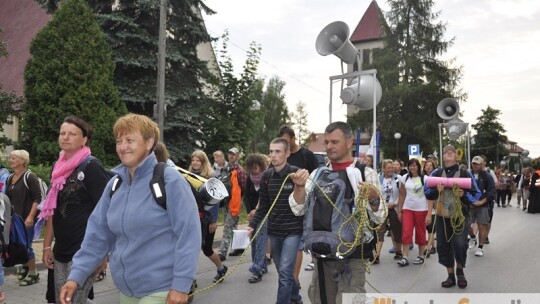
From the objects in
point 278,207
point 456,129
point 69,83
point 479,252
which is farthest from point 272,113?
point 278,207

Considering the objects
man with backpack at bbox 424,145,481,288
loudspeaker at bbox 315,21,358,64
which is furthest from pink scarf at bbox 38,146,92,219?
loudspeaker at bbox 315,21,358,64

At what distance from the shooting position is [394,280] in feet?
25.6

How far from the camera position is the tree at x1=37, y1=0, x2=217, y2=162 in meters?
17.8

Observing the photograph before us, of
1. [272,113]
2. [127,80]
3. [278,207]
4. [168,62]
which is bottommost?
[278,207]

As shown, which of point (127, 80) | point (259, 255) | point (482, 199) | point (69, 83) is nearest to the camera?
point (259, 255)

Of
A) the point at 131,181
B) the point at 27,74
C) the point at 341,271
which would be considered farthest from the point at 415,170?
the point at 27,74

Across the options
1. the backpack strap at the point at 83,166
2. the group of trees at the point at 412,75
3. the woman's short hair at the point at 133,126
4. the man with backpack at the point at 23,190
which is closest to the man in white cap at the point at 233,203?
the man with backpack at the point at 23,190

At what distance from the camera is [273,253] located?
5.64 meters

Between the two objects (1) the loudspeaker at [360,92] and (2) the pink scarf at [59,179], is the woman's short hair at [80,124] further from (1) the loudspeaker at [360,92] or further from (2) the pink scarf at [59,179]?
(1) the loudspeaker at [360,92]

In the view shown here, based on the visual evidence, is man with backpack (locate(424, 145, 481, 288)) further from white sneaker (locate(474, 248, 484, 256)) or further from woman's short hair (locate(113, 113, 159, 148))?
woman's short hair (locate(113, 113, 159, 148))

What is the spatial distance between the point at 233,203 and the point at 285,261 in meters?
3.52

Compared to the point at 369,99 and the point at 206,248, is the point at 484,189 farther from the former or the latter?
the point at 206,248

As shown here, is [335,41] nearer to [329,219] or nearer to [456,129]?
[329,219]

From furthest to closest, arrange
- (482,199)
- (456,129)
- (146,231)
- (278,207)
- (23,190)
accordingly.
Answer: (456,129)
(482,199)
(23,190)
(278,207)
(146,231)
